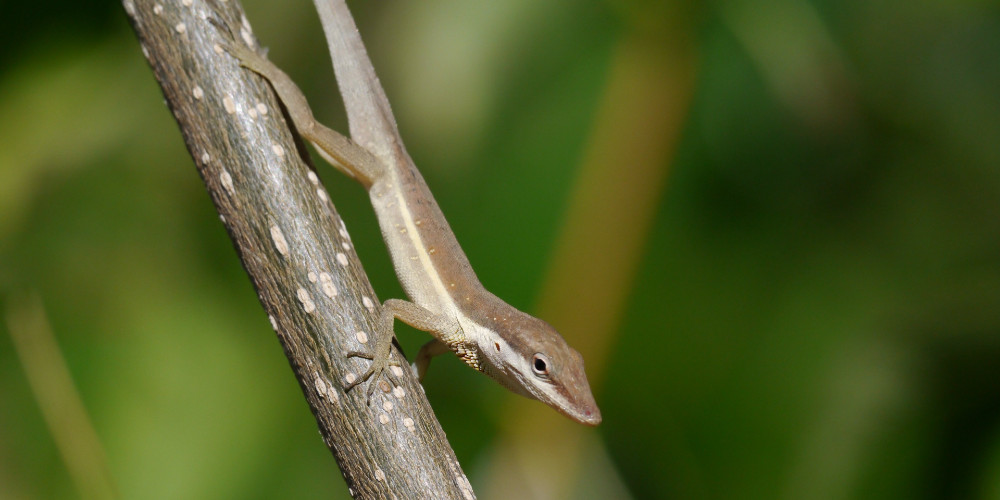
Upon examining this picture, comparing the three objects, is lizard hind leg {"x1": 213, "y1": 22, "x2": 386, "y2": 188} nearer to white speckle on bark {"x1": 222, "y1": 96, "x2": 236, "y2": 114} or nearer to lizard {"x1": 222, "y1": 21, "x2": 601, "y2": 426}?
lizard {"x1": 222, "y1": 21, "x2": 601, "y2": 426}

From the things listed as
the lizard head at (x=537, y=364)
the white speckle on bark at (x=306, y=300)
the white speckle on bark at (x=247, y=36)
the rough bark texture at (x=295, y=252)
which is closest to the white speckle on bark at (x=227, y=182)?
the rough bark texture at (x=295, y=252)

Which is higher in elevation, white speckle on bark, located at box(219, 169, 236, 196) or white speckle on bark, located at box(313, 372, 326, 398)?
white speckle on bark, located at box(219, 169, 236, 196)

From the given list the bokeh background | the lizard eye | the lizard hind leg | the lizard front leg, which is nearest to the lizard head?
the lizard eye

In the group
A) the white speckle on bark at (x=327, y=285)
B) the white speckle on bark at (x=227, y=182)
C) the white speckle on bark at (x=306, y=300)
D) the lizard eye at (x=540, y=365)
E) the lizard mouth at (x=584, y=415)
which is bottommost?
the lizard mouth at (x=584, y=415)

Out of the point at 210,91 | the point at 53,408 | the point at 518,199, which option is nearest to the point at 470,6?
the point at 518,199

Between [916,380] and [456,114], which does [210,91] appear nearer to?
[456,114]

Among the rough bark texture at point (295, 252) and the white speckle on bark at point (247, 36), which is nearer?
the rough bark texture at point (295, 252)

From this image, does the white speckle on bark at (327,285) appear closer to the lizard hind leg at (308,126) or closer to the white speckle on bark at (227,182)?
the white speckle on bark at (227,182)

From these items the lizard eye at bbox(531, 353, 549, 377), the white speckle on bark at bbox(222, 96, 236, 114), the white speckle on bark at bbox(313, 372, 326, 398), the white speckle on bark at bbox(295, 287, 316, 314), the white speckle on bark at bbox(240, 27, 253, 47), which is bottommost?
the white speckle on bark at bbox(313, 372, 326, 398)
